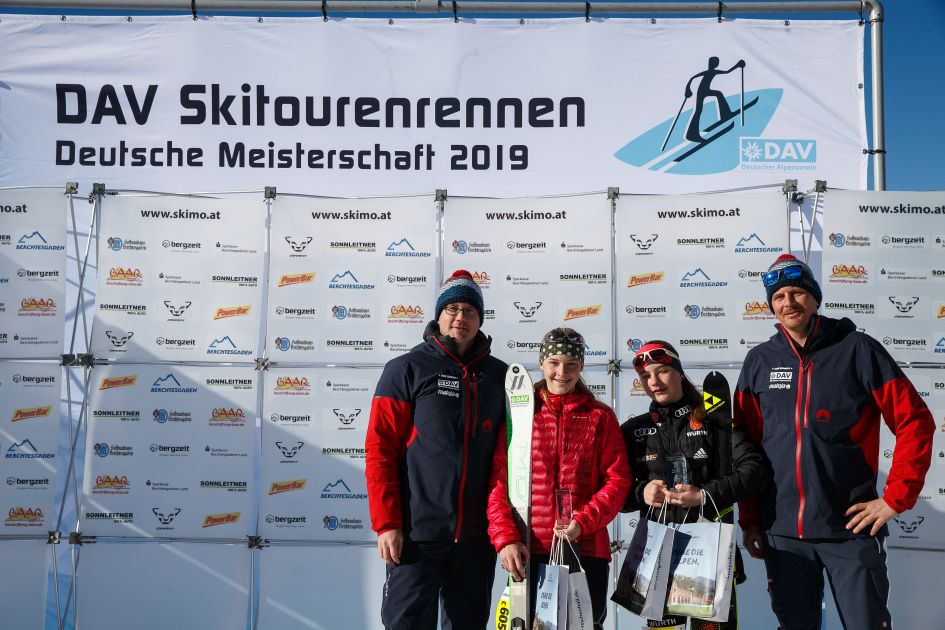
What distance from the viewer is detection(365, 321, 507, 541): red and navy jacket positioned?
298 centimetres

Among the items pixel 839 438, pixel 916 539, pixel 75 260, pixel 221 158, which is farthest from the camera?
pixel 221 158

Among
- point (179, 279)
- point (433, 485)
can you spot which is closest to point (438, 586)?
point (433, 485)

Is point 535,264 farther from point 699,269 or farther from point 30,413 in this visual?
point 30,413

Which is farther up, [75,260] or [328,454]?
[75,260]

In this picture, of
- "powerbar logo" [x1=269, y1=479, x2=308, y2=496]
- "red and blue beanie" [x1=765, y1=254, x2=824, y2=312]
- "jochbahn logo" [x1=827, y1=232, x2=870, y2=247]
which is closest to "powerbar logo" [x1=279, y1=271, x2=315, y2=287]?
"powerbar logo" [x1=269, y1=479, x2=308, y2=496]

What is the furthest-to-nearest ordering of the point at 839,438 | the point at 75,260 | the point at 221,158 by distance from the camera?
the point at 221,158
the point at 75,260
the point at 839,438

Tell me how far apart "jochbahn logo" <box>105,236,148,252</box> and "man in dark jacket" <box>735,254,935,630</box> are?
3.56 m

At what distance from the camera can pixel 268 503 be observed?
15.1 feet

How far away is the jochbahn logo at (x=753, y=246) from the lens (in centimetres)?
462

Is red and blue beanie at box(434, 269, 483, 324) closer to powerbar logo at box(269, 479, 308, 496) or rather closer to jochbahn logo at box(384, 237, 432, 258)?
jochbahn logo at box(384, 237, 432, 258)

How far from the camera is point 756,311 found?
4621 millimetres

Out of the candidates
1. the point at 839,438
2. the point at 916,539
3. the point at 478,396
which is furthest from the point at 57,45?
the point at 916,539

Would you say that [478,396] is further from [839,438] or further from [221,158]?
[221,158]

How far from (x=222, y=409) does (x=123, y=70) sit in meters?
2.54
